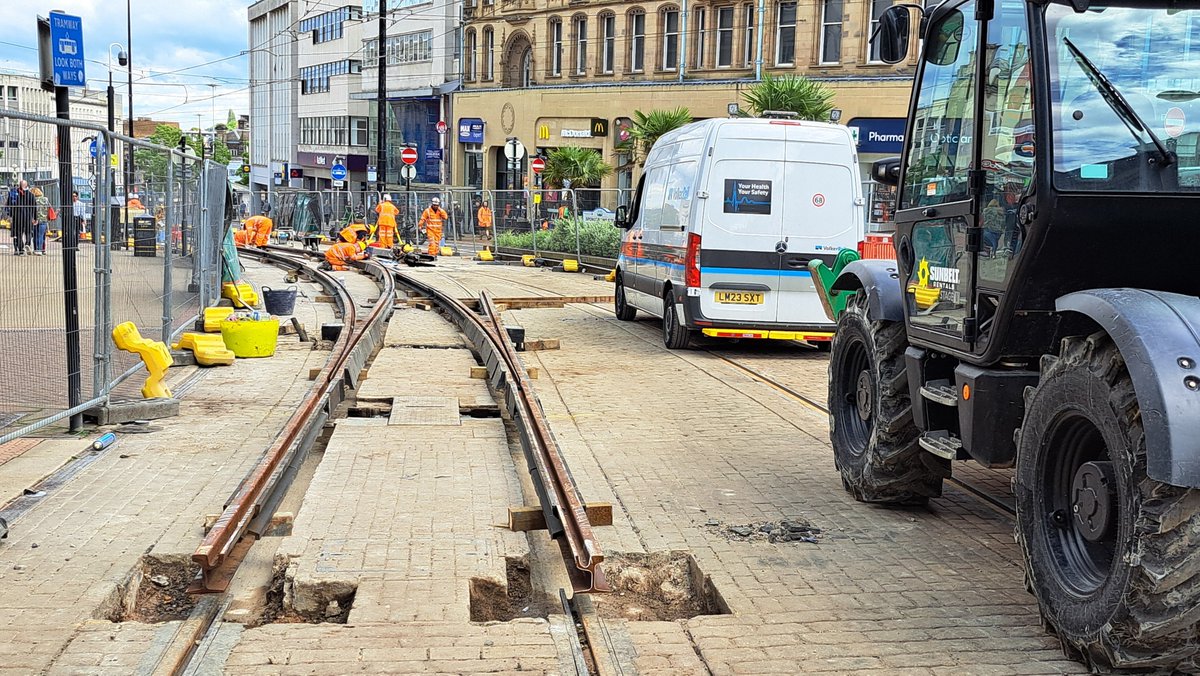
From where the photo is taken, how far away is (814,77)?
38031mm

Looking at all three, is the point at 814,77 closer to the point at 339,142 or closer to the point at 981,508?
the point at 981,508

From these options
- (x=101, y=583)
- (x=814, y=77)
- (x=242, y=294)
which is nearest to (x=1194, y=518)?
(x=101, y=583)

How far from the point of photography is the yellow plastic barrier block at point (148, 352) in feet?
30.6

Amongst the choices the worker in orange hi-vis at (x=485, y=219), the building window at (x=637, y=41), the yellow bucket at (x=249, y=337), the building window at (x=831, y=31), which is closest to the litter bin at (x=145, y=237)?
the yellow bucket at (x=249, y=337)

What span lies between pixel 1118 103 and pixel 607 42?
1696 inches

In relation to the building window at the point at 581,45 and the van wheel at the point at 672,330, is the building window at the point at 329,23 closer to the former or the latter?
the building window at the point at 581,45

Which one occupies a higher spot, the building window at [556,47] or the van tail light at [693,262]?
the building window at [556,47]

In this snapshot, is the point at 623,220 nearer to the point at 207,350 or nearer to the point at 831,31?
the point at 207,350

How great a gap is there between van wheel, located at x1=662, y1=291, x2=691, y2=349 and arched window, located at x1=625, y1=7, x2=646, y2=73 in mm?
31197

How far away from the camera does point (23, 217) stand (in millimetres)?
7699

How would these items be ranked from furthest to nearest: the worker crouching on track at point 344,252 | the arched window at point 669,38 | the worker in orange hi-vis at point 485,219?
1. the arched window at point 669,38
2. the worker in orange hi-vis at point 485,219
3. the worker crouching on track at point 344,252

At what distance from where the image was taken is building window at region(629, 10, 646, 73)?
44.7 metres

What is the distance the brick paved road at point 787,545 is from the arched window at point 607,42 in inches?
1435

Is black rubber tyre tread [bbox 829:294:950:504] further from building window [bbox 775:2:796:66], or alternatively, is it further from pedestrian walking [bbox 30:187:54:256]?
building window [bbox 775:2:796:66]
